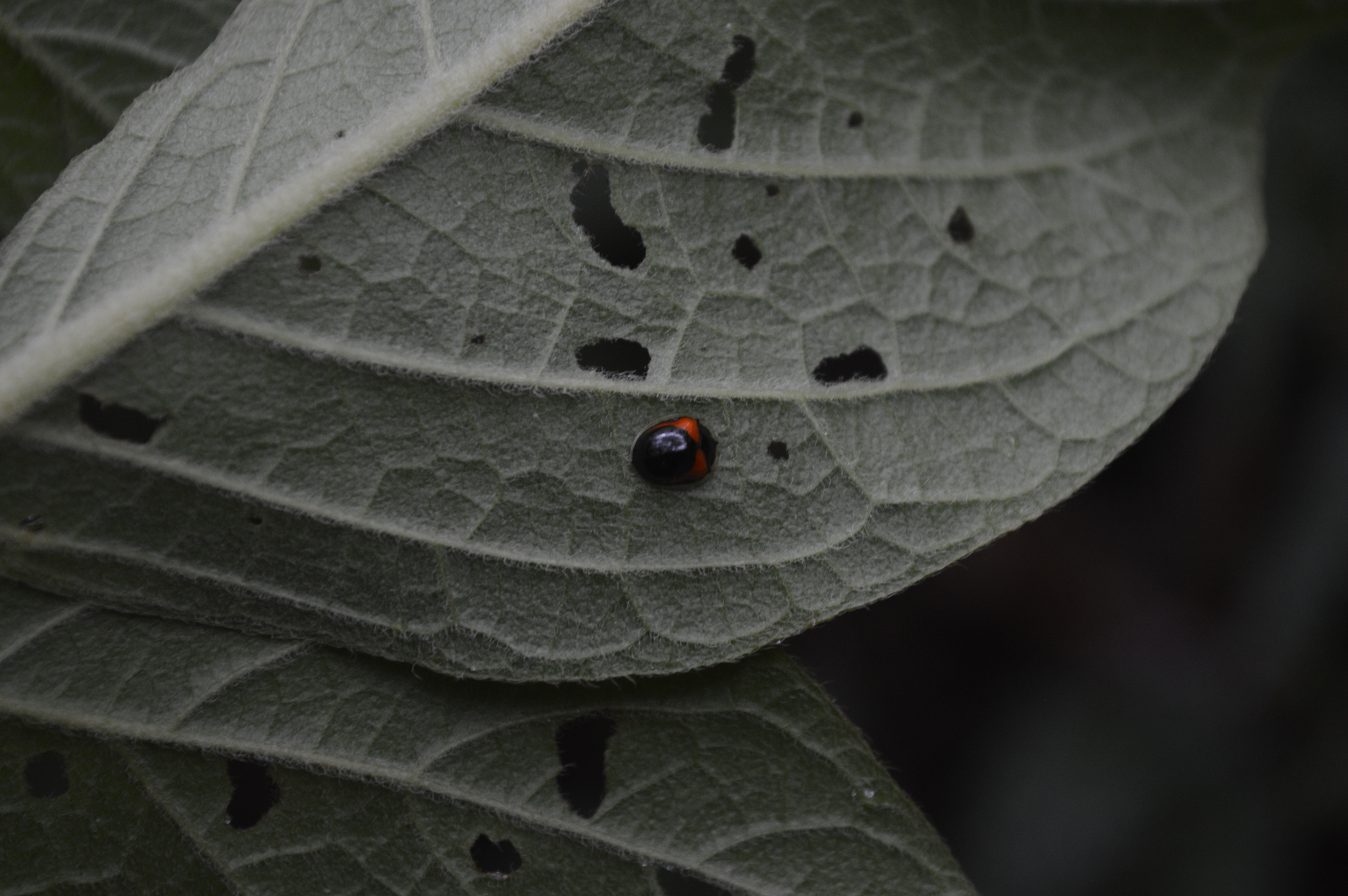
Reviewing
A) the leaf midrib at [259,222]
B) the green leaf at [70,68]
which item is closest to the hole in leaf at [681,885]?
the leaf midrib at [259,222]

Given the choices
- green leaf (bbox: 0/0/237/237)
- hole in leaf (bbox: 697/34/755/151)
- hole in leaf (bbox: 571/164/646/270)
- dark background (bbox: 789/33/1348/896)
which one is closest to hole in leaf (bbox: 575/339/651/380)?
hole in leaf (bbox: 571/164/646/270)

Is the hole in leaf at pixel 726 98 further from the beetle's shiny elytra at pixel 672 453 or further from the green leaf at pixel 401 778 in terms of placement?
the green leaf at pixel 401 778

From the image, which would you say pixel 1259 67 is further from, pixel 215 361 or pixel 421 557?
pixel 215 361

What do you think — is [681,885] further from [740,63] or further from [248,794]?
[740,63]

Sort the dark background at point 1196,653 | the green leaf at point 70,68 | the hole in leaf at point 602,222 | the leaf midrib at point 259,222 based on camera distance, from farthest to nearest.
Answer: the dark background at point 1196,653 → the green leaf at point 70,68 → the hole in leaf at point 602,222 → the leaf midrib at point 259,222

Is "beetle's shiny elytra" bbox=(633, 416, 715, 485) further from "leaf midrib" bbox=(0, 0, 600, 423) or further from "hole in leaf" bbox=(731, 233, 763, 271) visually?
"leaf midrib" bbox=(0, 0, 600, 423)

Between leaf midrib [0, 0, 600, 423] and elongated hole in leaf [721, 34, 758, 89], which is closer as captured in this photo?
leaf midrib [0, 0, 600, 423]
